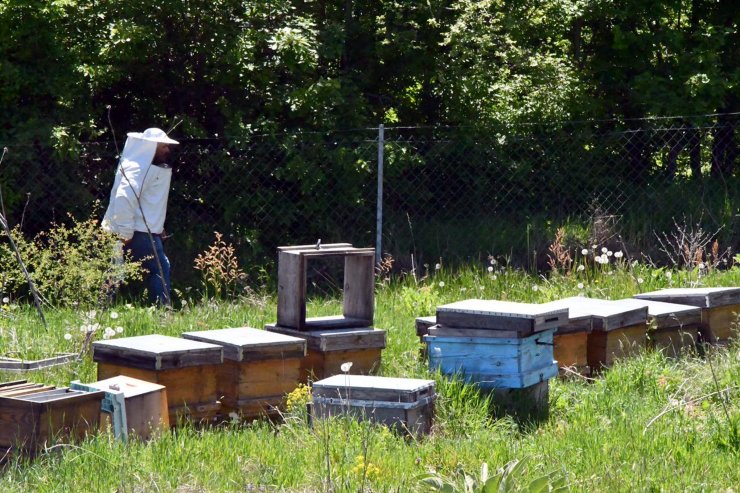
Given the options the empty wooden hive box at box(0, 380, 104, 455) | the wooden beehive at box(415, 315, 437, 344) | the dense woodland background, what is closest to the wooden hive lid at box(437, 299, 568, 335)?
the wooden beehive at box(415, 315, 437, 344)

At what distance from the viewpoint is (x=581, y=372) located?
6906 mm

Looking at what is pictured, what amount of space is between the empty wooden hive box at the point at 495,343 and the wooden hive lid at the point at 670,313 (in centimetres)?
129

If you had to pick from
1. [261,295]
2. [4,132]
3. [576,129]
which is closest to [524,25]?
[576,129]

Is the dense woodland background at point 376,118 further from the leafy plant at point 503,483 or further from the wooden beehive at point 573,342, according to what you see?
the leafy plant at point 503,483

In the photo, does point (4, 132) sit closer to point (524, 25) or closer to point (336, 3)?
point (336, 3)

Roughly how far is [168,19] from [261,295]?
366 centimetres

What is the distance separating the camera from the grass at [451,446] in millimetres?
4688

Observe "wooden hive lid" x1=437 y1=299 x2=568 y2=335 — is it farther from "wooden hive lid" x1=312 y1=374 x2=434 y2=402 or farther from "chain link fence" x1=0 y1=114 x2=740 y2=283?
"chain link fence" x1=0 y1=114 x2=740 y2=283

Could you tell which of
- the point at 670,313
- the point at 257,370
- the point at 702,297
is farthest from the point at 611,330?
the point at 257,370

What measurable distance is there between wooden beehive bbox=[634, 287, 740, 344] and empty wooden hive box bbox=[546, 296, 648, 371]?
0.67 metres

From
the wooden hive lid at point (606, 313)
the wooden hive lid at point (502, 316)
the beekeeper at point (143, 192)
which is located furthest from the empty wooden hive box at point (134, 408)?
the beekeeper at point (143, 192)

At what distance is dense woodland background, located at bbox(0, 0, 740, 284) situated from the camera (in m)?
11.0

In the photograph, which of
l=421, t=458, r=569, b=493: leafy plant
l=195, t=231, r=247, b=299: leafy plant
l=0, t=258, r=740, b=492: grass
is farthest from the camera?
l=195, t=231, r=247, b=299: leafy plant

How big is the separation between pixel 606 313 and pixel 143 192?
4.39m
